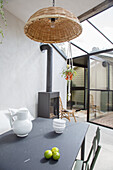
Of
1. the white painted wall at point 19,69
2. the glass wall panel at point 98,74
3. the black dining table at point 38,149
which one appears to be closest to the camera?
the black dining table at point 38,149

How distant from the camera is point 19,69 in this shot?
2672 mm

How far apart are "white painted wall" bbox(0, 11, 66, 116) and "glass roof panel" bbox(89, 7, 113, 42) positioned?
176 centimetres

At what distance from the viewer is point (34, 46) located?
10.5ft

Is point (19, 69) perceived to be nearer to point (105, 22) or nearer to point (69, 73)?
point (69, 73)

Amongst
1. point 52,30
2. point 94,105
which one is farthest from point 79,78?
point 52,30

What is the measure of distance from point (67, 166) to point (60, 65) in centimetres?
417

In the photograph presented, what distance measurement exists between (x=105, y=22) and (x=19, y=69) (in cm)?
255

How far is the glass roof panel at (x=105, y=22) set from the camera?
2780 millimetres

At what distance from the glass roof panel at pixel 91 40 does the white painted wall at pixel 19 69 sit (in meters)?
1.47

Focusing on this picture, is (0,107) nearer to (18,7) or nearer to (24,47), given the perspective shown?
(24,47)

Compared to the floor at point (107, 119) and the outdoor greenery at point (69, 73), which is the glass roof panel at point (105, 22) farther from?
the floor at point (107, 119)

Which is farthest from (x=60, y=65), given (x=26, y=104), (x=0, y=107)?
(x=0, y=107)

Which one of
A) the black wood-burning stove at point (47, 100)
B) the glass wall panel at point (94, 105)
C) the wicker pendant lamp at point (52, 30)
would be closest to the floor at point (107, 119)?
the glass wall panel at point (94, 105)

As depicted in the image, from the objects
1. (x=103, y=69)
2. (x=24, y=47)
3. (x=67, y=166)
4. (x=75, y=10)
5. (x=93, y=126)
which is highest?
(x=75, y=10)
